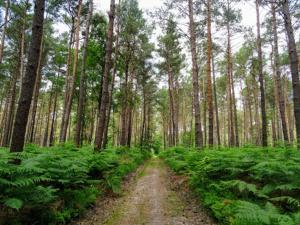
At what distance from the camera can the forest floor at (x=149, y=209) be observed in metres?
5.04

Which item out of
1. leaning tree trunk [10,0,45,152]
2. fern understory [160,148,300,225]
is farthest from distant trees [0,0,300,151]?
fern understory [160,148,300,225]

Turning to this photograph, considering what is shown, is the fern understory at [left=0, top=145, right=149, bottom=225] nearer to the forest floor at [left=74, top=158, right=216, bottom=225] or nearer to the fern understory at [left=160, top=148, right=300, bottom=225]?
the forest floor at [left=74, top=158, right=216, bottom=225]

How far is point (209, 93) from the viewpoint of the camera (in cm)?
1351

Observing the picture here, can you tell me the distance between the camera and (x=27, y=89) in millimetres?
5328

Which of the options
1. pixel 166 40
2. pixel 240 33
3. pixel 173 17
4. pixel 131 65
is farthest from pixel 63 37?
pixel 240 33

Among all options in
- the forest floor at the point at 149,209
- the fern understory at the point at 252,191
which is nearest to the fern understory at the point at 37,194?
the forest floor at the point at 149,209

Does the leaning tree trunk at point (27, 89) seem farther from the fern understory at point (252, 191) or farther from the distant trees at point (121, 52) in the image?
the fern understory at point (252, 191)

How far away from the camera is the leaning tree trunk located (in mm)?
5262

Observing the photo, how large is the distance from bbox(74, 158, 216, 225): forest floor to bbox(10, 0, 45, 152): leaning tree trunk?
225cm

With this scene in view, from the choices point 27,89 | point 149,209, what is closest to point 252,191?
point 149,209

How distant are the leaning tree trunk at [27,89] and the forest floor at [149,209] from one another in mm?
2254

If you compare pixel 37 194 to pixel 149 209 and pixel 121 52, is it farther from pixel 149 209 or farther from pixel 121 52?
pixel 121 52

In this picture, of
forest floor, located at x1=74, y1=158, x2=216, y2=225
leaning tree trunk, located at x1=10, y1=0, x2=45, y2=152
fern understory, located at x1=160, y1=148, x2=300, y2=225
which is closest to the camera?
fern understory, located at x1=160, y1=148, x2=300, y2=225

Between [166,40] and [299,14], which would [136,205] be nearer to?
[299,14]
